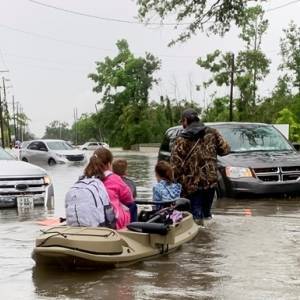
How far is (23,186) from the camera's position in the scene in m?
12.5

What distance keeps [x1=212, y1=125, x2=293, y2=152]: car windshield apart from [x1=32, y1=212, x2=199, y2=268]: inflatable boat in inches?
259

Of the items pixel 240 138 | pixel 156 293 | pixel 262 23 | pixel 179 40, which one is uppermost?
pixel 262 23

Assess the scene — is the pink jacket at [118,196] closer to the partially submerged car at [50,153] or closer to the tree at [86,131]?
the partially submerged car at [50,153]

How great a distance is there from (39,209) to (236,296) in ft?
24.0

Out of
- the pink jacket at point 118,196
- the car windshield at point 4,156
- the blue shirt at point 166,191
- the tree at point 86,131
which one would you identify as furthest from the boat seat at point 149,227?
the tree at point 86,131

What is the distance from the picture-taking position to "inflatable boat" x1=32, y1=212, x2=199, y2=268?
6.29 metres

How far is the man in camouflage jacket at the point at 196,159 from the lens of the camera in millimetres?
9430

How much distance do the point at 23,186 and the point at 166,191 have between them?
15.1 ft

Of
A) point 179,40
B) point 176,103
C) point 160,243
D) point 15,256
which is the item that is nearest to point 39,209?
point 15,256

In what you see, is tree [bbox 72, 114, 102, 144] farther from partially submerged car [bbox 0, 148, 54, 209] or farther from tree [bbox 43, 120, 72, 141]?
partially submerged car [bbox 0, 148, 54, 209]

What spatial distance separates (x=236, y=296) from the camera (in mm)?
5633

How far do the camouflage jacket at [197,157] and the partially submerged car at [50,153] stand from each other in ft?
76.6

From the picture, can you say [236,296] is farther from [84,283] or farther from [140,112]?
[140,112]

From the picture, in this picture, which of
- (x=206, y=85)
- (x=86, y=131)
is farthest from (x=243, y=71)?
(x=86, y=131)
